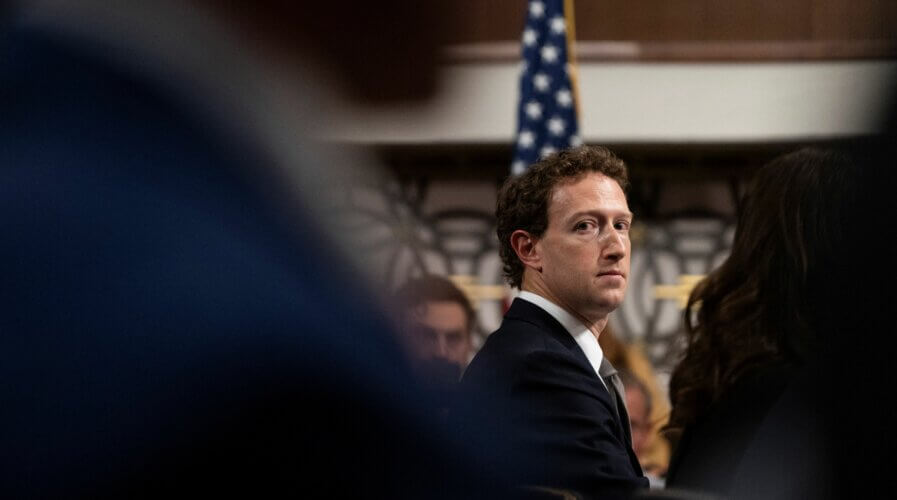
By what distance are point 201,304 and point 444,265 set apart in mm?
7650

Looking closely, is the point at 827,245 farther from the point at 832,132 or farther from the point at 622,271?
the point at 622,271

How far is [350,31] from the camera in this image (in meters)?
0.80

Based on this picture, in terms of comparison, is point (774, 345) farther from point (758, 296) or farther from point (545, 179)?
point (545, 179)

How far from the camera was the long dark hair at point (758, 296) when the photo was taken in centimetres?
143

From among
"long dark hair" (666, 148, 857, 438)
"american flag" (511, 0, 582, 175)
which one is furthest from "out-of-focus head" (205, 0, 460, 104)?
"american flag" (511, 0, 582, 175)

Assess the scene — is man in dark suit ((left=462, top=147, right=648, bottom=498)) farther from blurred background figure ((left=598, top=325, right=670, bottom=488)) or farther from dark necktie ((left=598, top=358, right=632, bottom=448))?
blurred background figure ((left=598, top=325, right=670, bottom=488))

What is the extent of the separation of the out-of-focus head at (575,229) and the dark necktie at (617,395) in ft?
0.32

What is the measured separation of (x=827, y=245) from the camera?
0.99 metres

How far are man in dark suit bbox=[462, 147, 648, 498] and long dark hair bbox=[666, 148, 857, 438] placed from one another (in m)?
0.12

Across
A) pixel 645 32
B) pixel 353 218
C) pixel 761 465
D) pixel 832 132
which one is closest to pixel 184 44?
pixel 353 218

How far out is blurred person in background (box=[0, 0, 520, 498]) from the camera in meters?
0.73

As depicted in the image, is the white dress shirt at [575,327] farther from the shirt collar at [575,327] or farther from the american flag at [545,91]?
the american flag at [545,91]

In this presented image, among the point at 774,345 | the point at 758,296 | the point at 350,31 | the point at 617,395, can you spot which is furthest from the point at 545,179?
the point at 350,31

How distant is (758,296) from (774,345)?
0.13 metres
